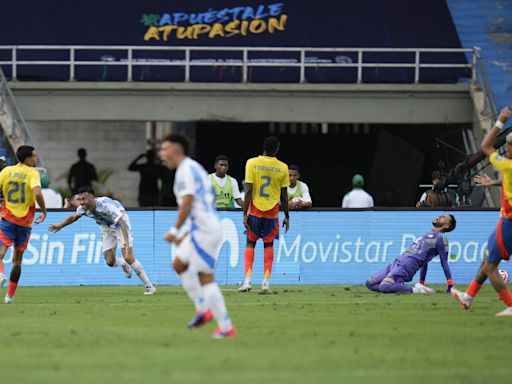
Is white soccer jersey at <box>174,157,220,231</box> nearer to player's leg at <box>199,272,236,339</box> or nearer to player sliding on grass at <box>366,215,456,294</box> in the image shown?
player's leg at <box>199,272,236,339</box>

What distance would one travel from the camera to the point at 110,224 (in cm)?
1950

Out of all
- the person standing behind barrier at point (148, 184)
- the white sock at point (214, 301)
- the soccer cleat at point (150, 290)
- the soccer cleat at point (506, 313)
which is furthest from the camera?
the person standing behind barrier at point (148, 184)

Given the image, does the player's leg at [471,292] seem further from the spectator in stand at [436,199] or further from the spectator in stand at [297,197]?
the spectator in stand at [436,199]

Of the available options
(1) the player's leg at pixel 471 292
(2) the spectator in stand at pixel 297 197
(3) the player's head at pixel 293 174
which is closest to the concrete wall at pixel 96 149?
(2) the spectator in stand at pixel 297 197

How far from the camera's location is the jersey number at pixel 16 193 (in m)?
17.6

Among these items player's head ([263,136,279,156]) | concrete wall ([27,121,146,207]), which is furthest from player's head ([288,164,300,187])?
concrete wall ([27,121,146,207])

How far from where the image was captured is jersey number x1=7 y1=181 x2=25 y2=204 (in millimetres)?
17594

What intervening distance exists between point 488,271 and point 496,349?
3.05m

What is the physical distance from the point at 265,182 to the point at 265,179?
5 centimetres

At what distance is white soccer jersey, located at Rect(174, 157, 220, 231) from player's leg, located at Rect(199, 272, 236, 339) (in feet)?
1.50

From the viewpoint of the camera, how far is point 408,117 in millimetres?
32688

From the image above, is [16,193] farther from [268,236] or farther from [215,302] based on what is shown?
[215,302]

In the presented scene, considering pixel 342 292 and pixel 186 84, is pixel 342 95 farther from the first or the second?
pixel 342 292

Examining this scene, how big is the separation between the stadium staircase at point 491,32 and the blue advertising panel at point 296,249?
11595 millimetres
